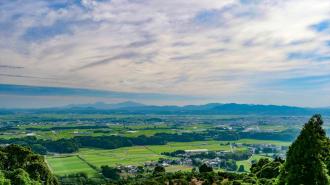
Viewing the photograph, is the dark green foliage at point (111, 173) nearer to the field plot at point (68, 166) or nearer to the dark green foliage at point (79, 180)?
the field plot at point (68, 166)

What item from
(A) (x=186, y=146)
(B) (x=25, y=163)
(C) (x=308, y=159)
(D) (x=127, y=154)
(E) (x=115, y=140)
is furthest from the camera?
(E) (x=115, y=140)

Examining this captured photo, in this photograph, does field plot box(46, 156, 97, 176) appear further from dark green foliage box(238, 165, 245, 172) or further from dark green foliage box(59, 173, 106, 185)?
dark green foliage box(238, 165, 245, 172)

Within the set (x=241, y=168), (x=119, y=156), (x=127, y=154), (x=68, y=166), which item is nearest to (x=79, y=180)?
(x=68, y=166)

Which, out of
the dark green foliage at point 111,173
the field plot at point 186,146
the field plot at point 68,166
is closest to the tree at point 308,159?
the dark green foliage at point 111,173

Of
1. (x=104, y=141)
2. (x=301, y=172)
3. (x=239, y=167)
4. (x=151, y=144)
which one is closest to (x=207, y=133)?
(x=151, y=144)

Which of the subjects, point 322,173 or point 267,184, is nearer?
point 322,173

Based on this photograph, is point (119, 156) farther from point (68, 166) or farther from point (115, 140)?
point (115, 140)

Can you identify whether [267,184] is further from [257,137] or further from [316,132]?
[257,137]
